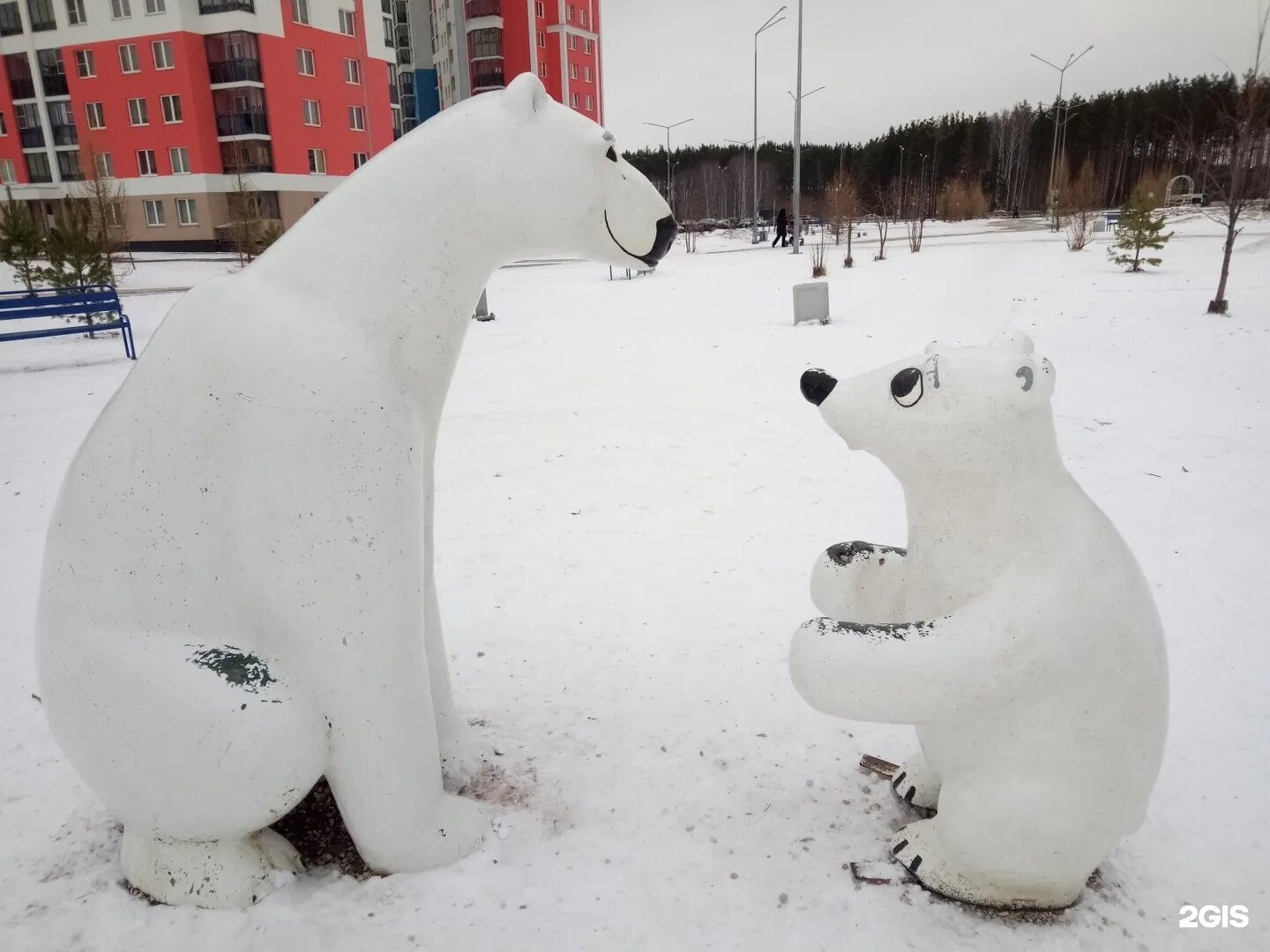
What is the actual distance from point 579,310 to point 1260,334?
882 centimetres

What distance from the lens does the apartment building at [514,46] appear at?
31953 mm

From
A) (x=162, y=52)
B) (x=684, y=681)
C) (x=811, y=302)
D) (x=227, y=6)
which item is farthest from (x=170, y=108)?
(x=684, y=681)

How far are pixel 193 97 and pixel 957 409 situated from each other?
99.2ft

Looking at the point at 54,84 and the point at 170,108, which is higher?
the point at 54,84

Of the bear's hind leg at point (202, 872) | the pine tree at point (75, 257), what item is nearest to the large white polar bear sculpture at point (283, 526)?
the bear's hind leg at point (202, 872)

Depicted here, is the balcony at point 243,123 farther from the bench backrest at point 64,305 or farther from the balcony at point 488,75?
the bench backrest at point 64,305

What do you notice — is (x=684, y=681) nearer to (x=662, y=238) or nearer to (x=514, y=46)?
(x=662, y=238)

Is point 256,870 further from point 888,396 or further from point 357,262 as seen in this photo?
point 888,396

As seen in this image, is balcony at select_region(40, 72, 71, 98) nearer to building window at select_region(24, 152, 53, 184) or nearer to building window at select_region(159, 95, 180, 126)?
building window at select_region(24, 152, 53, 184)

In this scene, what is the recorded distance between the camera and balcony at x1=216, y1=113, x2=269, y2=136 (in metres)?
25.9

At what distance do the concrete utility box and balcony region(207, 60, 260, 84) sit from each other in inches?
905

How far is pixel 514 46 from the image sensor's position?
3262 cm

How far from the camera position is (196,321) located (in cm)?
167

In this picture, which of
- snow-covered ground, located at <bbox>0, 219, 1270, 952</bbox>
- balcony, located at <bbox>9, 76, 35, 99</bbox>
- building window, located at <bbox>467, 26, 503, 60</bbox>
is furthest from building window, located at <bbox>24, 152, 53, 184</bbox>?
snow-covered ground, located at <bbox>0, 219, 1270, 952</bbox>
